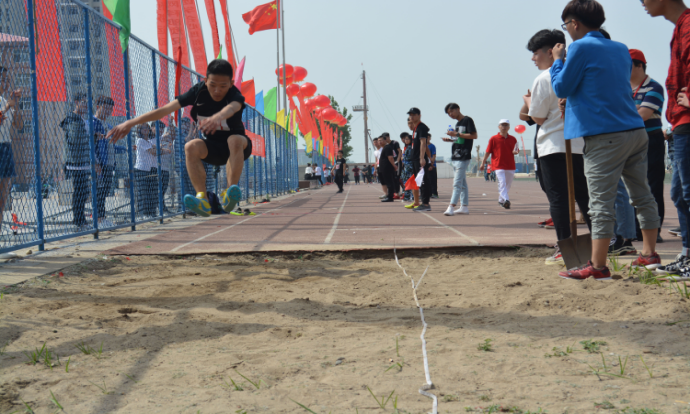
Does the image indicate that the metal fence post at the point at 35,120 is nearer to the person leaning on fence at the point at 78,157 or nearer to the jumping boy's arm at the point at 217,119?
the person leaning on fence at the point at 78,157

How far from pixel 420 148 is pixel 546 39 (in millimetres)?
Result: 5681

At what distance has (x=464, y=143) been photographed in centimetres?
952

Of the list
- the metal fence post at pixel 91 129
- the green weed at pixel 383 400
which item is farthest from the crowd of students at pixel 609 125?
the metal fence post at pixel 91 129

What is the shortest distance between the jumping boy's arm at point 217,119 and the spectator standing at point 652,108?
11.4 feet

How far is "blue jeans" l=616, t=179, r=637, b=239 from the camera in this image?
505 cm

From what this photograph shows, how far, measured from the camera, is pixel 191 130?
9.84 metres

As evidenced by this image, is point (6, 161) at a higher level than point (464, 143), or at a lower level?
lower

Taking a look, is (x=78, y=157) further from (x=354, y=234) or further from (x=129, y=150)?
(x=354, y=234)

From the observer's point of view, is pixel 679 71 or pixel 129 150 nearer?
pixel 679 71

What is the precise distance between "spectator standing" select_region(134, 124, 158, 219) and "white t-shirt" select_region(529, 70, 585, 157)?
5847 mm

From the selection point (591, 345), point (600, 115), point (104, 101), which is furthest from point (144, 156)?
point (591, 345)

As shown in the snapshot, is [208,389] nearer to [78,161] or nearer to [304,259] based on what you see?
[304,259]

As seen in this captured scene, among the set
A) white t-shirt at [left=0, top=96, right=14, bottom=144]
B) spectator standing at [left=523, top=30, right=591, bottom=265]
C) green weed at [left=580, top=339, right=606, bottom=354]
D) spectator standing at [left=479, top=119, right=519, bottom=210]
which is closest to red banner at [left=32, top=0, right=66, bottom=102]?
white t-shirt at [left=0, top=96, right=14, bottom=144]

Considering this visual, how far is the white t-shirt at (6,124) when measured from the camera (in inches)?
189
